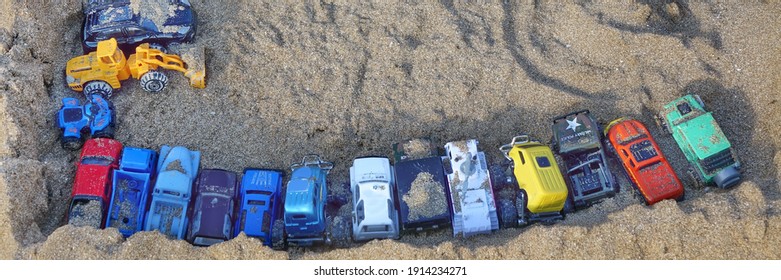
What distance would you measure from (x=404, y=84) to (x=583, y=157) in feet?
5.82

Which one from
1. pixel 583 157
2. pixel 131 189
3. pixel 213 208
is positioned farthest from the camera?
pixel 583 157

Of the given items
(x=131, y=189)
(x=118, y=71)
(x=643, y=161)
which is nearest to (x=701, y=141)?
(x=643, y=161)

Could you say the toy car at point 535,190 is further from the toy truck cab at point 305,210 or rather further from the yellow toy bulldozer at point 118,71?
the yellow toy bulldozer at point 118,71

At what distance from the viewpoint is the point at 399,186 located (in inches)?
238

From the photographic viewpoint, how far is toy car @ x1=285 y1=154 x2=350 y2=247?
5.85 meters

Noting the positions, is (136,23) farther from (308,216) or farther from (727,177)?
(727,177)

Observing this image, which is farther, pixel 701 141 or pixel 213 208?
pixel 701 141

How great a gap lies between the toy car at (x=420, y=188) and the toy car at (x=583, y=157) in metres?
1.08

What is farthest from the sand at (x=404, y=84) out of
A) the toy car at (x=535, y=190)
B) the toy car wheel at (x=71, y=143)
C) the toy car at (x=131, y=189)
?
the toy car at (x=131, y=189)

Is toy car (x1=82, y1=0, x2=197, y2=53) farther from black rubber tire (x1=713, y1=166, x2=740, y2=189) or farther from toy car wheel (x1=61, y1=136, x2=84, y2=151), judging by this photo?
black rubber tire (x1=713, y1=166, x2=740, y2=189)

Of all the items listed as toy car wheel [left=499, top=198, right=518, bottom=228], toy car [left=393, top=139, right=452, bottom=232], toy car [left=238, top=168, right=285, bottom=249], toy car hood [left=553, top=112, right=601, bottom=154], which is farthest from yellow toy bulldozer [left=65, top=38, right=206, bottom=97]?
toy car hood [left=553, top=112, right=601, bottom=154]

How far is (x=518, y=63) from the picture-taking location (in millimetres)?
6770

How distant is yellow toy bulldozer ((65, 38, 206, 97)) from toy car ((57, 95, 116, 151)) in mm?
241

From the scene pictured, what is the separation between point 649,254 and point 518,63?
2238 mm
